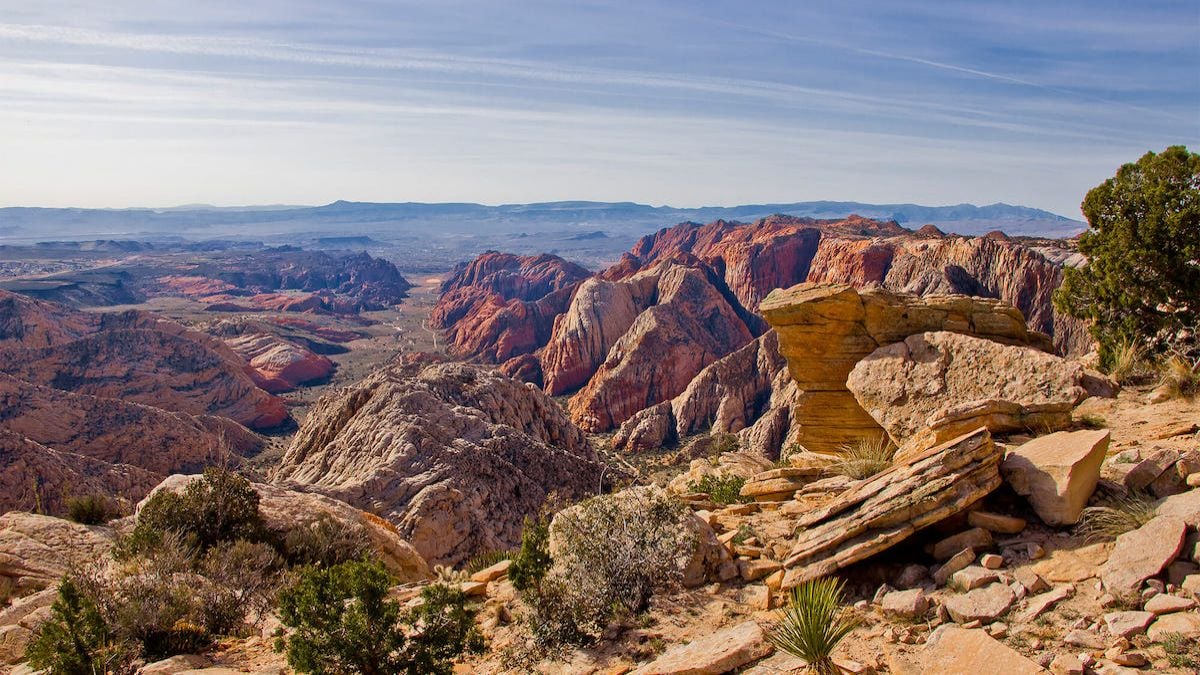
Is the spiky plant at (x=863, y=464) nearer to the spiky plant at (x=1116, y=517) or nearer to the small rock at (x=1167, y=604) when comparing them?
the spiky plant at (x=1116, y=517)

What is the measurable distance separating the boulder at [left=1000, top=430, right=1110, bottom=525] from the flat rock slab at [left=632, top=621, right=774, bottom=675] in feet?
12.3

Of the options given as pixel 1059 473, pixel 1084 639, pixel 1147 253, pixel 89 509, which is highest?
pixel 1147 253

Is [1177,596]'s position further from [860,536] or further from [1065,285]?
[1065,285]

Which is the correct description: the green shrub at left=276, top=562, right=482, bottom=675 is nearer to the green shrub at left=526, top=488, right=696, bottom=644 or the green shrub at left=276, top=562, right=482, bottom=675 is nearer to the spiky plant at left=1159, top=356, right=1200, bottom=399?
the green shrub at left=526, top=488, right=696, bottom=644

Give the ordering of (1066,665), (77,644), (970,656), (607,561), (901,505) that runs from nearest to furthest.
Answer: (1066,665) < (970,656) < (77,644) < (901,505) < (607,561)

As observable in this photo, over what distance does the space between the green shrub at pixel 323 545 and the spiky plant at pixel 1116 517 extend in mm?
10492

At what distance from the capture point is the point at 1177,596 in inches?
255

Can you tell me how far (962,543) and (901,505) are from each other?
78 cm

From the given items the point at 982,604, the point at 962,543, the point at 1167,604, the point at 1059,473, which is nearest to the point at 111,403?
the point at 962,543

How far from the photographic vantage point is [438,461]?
21906 millimetres

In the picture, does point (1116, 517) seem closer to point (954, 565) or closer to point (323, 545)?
point (954, 565)

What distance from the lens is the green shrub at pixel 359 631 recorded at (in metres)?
7.42

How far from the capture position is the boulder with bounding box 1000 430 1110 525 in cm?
815

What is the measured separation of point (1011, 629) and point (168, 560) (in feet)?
34.4
